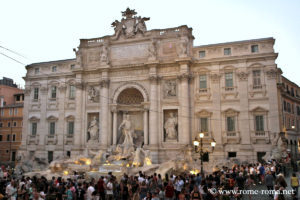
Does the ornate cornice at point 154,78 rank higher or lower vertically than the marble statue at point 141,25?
lower

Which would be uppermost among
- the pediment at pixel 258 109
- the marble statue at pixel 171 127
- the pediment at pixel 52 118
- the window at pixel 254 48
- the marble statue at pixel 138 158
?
the window at pixel 254 48

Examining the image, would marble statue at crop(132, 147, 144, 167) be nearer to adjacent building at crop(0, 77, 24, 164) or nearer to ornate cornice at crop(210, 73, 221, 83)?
ornate cornice at crop(210, 73, 221, 83)

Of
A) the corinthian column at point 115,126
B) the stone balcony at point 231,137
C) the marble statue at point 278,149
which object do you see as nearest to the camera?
the marble statue at point 278,149

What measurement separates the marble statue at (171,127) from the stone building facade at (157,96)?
105mm

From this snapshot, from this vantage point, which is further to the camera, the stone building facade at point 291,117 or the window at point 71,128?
the window at point 71,128

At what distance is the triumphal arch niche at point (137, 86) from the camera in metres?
29.7

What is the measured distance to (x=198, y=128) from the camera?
2936 cm

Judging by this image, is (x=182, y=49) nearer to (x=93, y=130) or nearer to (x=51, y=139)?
(x=93, y=130)

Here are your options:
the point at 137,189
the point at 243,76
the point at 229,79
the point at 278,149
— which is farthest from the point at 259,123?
the point at 137,189

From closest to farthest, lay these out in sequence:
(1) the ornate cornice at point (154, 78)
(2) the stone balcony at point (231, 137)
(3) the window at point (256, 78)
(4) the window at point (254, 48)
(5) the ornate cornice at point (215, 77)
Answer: (2) the stone balcony at point (231, 137)
(3) the window at point (256, 78)
(4) the window at point (254, 48)
(5) the ornate cornice at point (215, 77)
(1) the ornate cornice at point (154, 78)

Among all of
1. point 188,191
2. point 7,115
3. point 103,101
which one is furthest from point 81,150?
point 7,115

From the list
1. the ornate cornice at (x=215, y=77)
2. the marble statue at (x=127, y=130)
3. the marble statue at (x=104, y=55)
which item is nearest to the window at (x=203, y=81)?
the ornate cornice at (x=215, y=77)

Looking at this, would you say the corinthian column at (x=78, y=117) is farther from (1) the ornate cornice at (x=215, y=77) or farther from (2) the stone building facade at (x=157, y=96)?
(1) the ornate cornice at (x=215, y=77)

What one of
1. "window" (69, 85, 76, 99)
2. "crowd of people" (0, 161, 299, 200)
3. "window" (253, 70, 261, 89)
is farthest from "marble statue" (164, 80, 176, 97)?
"crowd of people" (0, 161, 299, 200)
